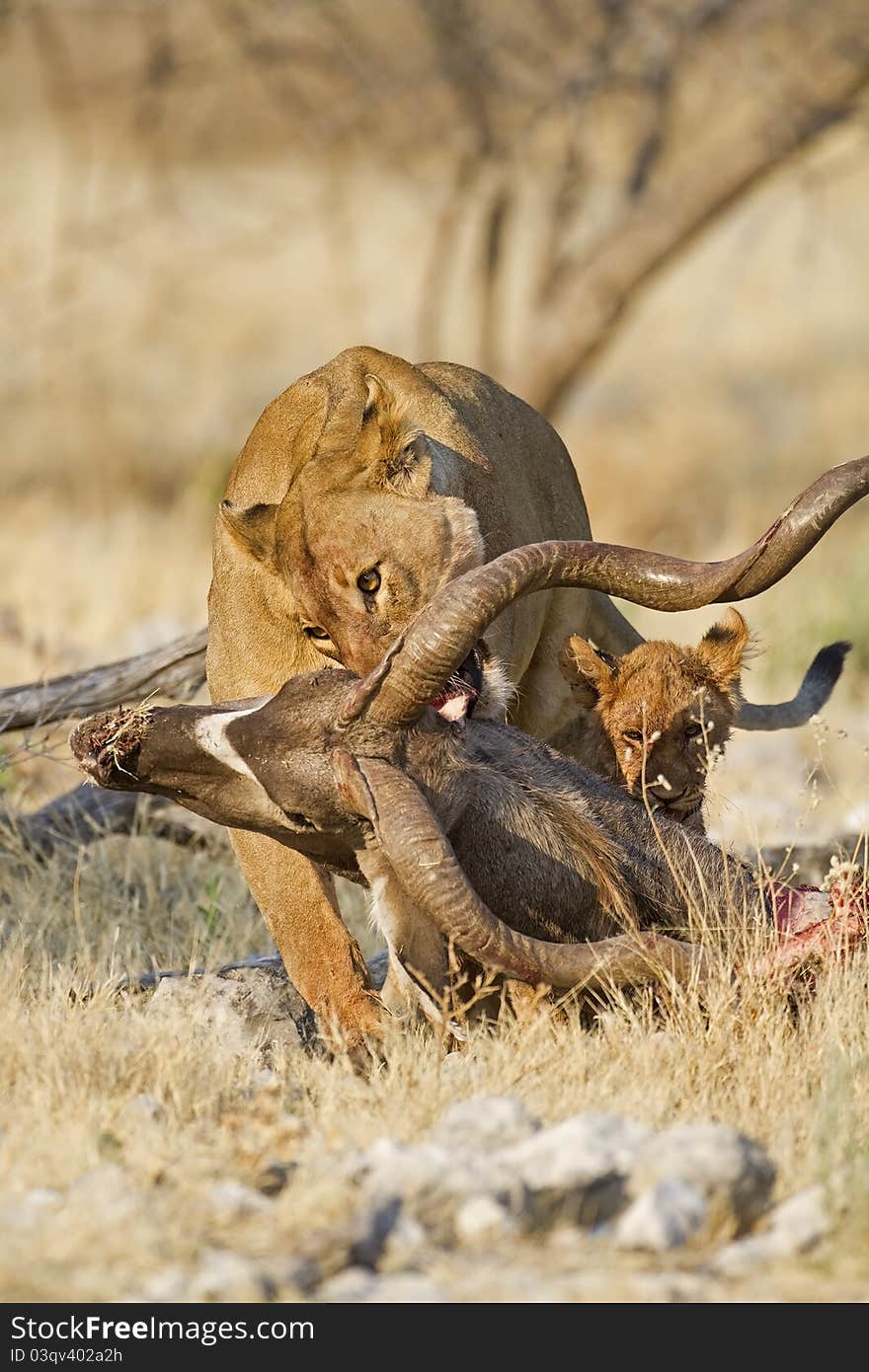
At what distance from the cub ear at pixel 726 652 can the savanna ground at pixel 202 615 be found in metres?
0.45

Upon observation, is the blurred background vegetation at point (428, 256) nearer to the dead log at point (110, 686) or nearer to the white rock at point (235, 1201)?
the dead log at point (110, 686)

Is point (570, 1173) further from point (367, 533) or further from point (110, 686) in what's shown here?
point (110, 686)

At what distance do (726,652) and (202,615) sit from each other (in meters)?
6.23

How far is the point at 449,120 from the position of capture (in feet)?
60.4

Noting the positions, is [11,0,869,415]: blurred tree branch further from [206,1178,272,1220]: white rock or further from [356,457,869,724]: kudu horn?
[206,1178,272,1220]: white rock

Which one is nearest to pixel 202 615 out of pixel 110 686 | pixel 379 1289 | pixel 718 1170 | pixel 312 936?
pixel 110 686

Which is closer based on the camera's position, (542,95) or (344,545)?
(344,545)

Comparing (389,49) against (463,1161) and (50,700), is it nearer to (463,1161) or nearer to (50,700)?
(50,700)

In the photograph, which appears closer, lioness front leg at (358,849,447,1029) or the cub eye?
lioness front leg at (358,849,447,1029)

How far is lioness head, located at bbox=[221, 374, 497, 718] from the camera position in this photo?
17.3ft

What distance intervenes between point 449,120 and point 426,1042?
1515 cm

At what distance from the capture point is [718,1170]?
12.0ft

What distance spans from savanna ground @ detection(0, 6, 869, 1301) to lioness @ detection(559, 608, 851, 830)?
0.55 feet

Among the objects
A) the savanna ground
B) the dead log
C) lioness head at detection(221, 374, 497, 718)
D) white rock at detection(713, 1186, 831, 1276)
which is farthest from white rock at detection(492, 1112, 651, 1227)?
the dead log
